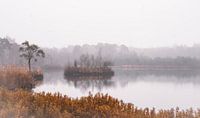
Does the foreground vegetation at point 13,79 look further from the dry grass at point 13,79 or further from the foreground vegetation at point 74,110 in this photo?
the foreground vegetation at point 74,110

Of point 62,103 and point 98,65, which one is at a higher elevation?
point 62,103

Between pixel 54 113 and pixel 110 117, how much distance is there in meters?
0.90

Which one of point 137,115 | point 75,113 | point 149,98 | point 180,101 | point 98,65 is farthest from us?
point 98,65

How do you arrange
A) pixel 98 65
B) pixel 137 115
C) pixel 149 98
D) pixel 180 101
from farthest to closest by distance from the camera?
pixel 98 65 < pixel 149 98 < pixel 180 101 < pixel 137 115

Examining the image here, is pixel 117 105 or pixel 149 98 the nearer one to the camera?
pixel 117 105

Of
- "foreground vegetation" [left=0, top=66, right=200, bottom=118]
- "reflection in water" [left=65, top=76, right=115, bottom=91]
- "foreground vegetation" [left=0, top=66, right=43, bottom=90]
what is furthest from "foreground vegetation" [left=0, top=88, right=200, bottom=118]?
"reflection in water" [left=65, top=76, right=115, bottom=91]

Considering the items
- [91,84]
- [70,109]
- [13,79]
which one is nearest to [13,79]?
[13,79]

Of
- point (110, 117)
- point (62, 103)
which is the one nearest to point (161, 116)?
point (110, 117)

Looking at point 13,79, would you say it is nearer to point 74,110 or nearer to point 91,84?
point 91,84

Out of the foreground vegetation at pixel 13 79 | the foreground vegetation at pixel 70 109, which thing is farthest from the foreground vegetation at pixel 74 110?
the foreground vegetation at pixel 13 79

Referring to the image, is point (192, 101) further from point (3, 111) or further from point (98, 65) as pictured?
point (98, 65)

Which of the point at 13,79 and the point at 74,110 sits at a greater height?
the point at 74,110

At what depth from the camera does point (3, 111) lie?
6.50m

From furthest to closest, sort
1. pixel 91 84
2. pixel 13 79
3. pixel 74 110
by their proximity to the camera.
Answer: pixel 91 84, pixel 13 79, pixel 74 110
